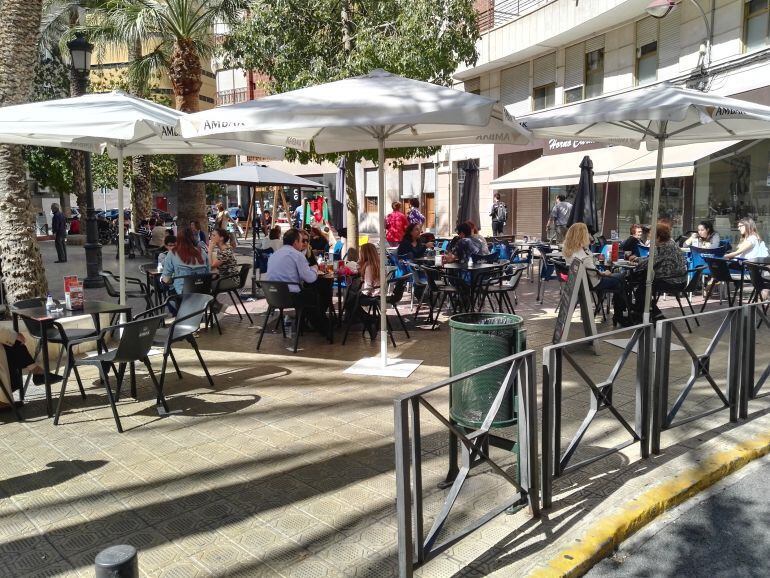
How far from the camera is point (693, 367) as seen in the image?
15.4 ft

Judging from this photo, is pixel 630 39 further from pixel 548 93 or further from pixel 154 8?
pixel 154 8

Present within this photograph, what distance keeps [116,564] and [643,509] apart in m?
2.82

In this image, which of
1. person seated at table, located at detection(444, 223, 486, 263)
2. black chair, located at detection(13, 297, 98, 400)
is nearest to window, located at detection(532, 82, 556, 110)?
person seated at table, located at detection(444, 223, 486, 263)

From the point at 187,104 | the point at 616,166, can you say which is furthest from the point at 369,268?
the point at 187,104

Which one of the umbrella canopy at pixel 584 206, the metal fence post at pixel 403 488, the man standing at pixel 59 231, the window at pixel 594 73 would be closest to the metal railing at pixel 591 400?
the metal fence post at pixel 403 488

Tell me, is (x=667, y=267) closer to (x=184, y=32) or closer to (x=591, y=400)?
(x=591, y=400)

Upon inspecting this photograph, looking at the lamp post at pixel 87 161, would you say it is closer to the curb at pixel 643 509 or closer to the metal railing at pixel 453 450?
the metal railing at pixel 453 450

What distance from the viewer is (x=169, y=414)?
5.14 meters

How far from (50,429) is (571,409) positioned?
4.09 metres

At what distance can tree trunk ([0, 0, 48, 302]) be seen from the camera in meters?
7.38

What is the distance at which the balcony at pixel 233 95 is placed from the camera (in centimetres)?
4159

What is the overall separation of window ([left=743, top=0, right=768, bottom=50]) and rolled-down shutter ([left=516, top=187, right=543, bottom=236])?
9047 mm

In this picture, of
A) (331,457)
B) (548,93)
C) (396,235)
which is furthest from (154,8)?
(331,457)

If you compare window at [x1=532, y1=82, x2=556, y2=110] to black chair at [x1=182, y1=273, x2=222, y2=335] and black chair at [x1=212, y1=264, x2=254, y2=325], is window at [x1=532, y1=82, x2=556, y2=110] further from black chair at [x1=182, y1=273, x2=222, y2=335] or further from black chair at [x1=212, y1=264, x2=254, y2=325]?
black chair at [x1=182, y1=273, x2=222, y2=335]
